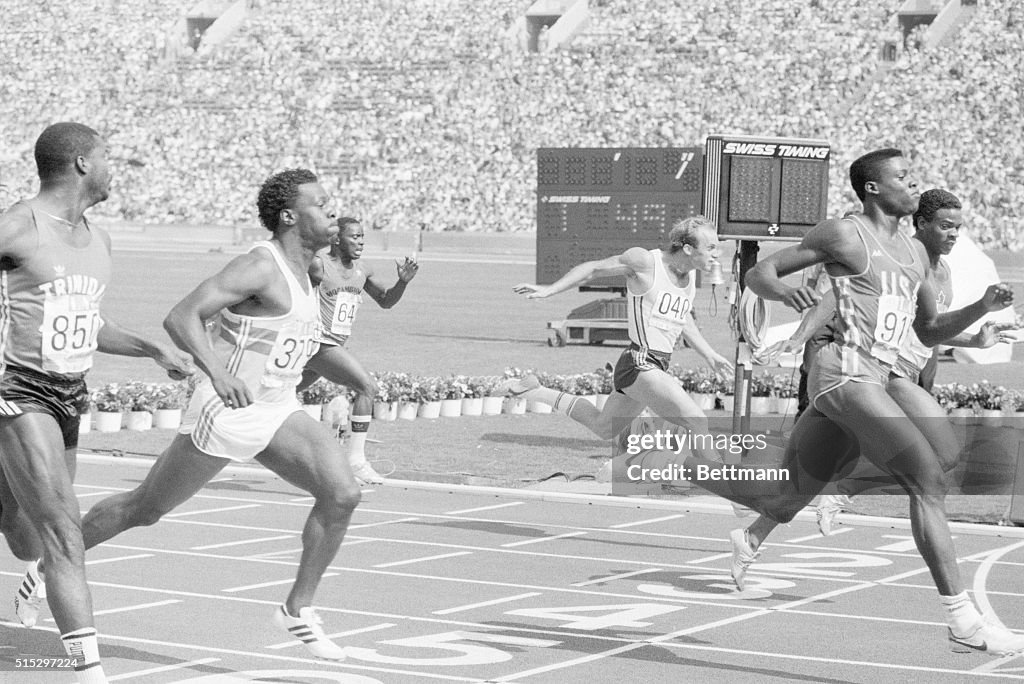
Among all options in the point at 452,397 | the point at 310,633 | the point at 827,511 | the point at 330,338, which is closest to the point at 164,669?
the point at 310,633

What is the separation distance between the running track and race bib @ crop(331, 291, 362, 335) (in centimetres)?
122

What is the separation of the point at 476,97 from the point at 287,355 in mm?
50444

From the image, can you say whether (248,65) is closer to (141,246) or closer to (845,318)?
(141,246)

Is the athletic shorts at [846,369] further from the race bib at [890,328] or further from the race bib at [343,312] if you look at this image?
the race bib at [343,312]

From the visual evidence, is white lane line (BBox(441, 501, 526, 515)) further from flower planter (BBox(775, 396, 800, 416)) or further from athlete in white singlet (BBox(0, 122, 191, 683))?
flower planter (BBox(775, 396, 800, 416))

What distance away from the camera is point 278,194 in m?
6.64

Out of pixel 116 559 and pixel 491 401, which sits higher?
pixel 116 559

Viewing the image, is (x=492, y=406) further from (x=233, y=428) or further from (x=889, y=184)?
(x=233, y=428)

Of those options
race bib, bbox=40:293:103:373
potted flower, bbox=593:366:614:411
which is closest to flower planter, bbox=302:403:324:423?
potted flower, bbox=593:366:614:411

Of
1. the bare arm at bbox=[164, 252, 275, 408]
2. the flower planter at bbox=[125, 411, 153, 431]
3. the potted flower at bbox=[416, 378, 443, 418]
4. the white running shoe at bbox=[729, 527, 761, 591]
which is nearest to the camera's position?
the bare arm at bbox=[164, 252, 275, 408]

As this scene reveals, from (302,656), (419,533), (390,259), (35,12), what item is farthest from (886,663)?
(35,12)

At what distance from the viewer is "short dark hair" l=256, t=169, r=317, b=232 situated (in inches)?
261

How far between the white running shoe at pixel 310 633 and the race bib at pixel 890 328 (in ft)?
8.12

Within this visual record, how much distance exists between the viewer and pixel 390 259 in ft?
159
